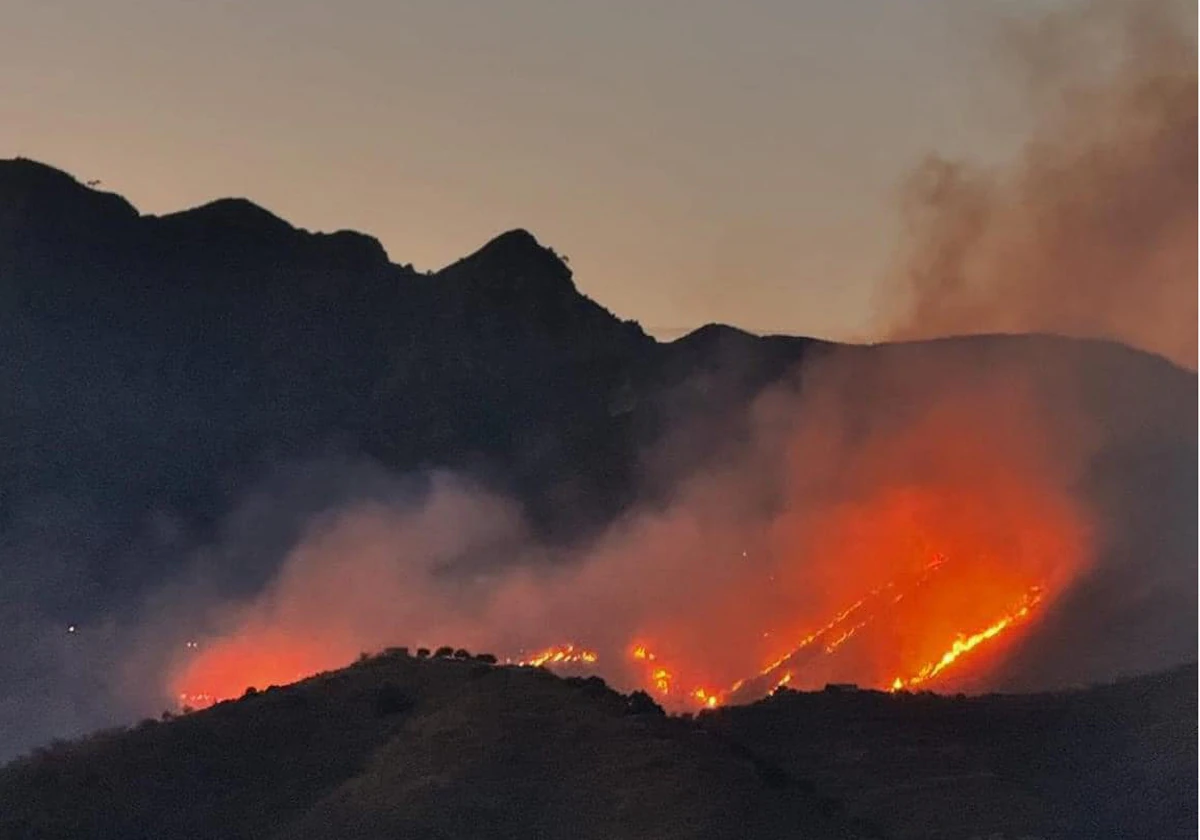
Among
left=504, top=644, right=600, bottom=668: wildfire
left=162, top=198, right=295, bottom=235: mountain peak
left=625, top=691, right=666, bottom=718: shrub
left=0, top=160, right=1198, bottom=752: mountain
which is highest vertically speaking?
left=162, top=198, right=295, bottom=235: mountain peak

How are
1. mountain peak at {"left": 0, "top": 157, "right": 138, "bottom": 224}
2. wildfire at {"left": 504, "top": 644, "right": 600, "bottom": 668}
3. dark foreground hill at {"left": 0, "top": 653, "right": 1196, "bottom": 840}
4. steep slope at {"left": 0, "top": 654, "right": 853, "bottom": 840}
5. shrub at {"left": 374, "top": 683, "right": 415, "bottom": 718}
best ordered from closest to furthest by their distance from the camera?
steep slope at {"left": 0, "top": 654, "right": 853, "bottom": 840}
dark foreground hill at {"left": 0, "top": 653, "right": 1196, "bottom": 840}
shrub at {"left": 374, "top": 683, "right": 415, "bottom": 718}
wildfire at {"left": 504, "top": 644, "right": 600, "bottom": 668}
mountain peak at {"left": 0, "top": 157, "right": 138, "bottom": 224}

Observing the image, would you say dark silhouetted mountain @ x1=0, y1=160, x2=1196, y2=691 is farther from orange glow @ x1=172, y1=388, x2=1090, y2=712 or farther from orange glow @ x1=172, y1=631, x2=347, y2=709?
orange glow @ x1=172, y1=631, x2=347, y2=709

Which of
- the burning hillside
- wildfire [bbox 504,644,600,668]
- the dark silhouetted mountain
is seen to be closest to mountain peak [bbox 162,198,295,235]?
the dark silhouetted mountain

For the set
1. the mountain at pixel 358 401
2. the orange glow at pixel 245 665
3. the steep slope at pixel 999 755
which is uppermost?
the mountain at pixel 358 401

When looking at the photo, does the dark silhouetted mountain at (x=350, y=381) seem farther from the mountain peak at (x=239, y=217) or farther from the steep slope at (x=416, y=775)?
the steep slope at (x=416, y=775)

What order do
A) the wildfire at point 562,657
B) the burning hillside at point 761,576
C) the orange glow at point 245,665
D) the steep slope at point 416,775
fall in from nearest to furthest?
1. the steep slope at point 416,775
2. the orange glow at point 245,665
3. the burning hillside at point 761,576
4. the wildfire at point 562,657

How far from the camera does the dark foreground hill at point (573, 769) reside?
151 feet

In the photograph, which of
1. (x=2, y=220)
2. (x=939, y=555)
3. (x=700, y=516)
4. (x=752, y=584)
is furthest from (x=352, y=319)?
(x=939, y=555)

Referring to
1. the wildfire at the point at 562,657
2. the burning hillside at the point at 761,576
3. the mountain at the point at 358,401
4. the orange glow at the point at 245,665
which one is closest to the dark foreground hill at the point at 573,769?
the burning hillside at the point at 761,576

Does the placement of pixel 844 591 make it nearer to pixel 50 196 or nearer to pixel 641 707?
pixel 641 707

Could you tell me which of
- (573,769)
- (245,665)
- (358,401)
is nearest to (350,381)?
(358,401)

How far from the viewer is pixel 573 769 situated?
161ft

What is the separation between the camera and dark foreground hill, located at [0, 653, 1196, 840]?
46.2 metres

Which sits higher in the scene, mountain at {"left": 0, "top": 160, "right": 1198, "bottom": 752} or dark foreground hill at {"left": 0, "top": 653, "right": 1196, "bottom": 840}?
mountain at {"left": 0, "top": 160, "right": 1198, "bottom": 752}
